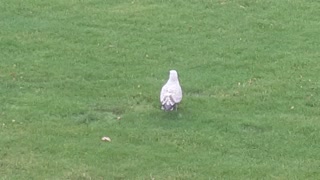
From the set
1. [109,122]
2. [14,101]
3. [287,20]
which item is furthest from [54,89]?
[287,20]

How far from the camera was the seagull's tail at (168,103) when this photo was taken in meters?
12.5

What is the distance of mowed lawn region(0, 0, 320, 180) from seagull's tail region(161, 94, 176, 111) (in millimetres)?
157

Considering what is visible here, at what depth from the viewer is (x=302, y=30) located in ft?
59.2

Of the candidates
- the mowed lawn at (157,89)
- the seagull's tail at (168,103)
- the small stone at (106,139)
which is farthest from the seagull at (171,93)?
the small stone at (106,139)

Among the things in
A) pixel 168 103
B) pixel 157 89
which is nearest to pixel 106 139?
pixel 168 103

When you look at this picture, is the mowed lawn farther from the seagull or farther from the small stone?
the seagull

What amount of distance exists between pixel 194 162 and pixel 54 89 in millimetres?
3958

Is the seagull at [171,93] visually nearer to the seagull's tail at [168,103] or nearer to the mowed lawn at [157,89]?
the seagull's tail at [168,103]

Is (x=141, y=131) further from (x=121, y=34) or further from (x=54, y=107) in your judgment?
(x=121, y=34)

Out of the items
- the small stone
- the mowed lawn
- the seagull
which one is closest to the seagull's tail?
the seagull

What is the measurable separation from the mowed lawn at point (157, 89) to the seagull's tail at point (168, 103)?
0.51ft

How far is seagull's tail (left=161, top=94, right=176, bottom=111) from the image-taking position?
1255 centimetres

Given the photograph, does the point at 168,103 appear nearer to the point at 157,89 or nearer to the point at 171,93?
the point at 171,93

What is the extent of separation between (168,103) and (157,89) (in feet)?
5.38
